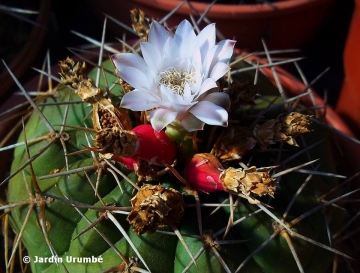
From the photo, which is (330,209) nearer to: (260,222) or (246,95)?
(260,222)

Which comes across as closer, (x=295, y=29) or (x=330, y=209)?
(x=330, y=209)

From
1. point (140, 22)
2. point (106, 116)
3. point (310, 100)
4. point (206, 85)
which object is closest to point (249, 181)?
point (206, 85)

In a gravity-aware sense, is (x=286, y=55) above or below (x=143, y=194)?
below

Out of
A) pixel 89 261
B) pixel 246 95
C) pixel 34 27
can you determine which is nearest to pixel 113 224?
pixel 89 261

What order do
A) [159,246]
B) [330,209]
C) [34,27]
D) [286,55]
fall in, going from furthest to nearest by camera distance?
[286,55], [34,27], [330,209], [159,246]

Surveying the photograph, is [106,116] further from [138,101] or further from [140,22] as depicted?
[140,22]

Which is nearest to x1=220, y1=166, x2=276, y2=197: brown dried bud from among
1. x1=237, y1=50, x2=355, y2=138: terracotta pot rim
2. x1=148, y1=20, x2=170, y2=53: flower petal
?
x1=148, y1=20, x2=170, y2=53: flower petal

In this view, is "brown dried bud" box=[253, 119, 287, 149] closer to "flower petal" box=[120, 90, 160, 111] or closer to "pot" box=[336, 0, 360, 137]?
"flower petal" box=[120, 90, 160, 111]

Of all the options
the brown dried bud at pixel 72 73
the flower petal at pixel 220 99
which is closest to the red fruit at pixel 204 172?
the flower petal at pixel 220 99

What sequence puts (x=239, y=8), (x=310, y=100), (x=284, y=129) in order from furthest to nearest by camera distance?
(x=239, y=8) < (x=310, y=100) < (x=284, y=129)
